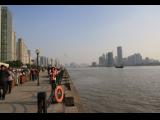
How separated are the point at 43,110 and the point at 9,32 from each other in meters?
130

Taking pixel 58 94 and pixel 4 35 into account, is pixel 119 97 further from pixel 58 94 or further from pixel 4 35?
pixel 4 35

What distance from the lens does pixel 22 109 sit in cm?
1055

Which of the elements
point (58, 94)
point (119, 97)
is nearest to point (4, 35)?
point (119, 97)

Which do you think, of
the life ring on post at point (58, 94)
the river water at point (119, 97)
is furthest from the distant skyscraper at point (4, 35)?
the life ring on post at point (58, 94)

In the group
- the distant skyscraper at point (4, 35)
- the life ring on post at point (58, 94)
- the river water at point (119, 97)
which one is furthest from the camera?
the distant skyscraper at point (4, 35)

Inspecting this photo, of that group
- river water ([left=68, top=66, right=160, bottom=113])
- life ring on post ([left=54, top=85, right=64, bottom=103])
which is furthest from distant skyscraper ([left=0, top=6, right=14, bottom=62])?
life ring on post ([left=54, top=85, right=64, bottom=103])

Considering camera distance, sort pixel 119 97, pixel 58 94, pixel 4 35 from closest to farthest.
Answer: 1. pixel 58 94
2. pixel 119 97
3. pixel 4 35

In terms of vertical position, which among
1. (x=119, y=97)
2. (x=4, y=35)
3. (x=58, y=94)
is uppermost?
(x=4, y=35)

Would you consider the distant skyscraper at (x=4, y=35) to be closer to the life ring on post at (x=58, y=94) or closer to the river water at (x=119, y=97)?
the river water at (x=119, y=97)
